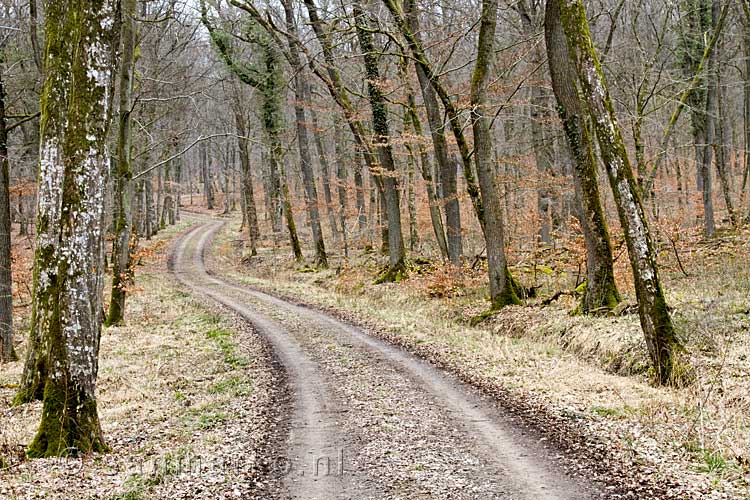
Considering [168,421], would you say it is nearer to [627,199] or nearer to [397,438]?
[397,438]

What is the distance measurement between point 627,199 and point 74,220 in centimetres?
733

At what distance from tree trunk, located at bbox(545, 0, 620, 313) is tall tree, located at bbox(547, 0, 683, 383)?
303 centimetres

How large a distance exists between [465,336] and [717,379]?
553 centimetres

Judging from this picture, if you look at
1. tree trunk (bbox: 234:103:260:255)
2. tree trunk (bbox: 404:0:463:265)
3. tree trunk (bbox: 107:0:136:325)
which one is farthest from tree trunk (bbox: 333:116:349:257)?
tree trunk (bbox: 107:0:136:325)

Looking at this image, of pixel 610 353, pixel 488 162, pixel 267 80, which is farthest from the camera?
pixel 267 80

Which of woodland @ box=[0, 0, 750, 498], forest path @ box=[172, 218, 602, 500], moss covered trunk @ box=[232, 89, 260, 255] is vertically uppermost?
moss covered trunk @ box=[232, 89, 260, 255]

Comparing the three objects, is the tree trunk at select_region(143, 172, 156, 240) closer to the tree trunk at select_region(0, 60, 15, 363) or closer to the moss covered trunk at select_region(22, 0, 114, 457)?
the tree trunk at select_region(0, 60, 15, 363)

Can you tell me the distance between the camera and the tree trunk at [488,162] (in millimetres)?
14312

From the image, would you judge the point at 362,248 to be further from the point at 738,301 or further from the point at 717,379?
the point at 717,379

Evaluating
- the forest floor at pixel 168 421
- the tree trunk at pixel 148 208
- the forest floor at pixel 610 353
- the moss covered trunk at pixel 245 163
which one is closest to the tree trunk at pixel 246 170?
the moss covered trunk at pixel 245 163

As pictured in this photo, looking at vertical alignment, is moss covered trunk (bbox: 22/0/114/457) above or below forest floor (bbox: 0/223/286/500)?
above

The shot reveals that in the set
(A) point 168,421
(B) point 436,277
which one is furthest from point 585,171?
(A) point 168,421

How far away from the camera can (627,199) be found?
355 inches

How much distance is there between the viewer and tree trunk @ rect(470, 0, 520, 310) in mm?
14312
